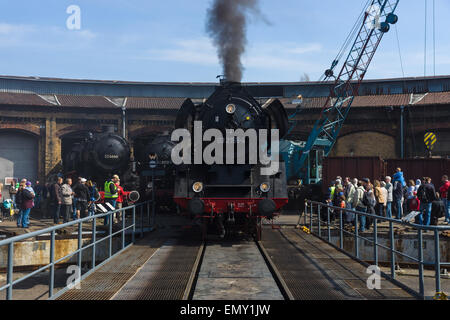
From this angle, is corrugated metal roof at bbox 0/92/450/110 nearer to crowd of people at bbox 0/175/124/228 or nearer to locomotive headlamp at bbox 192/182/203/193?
crowd of people at bbox 0/175/124/228

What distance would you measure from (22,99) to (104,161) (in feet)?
45.2

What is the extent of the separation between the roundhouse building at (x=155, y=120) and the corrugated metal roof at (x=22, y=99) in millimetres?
56

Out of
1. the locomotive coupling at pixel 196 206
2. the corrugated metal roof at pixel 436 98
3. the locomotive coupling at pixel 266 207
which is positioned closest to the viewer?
the locomotive coupling at pixel 196 206

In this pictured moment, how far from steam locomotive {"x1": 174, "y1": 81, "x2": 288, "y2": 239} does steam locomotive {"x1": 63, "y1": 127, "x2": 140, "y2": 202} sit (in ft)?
25.1

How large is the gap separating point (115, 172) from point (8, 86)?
17250 millimetres

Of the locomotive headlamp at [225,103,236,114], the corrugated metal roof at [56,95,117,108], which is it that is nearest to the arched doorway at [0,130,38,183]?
the corrugated metal roof at [56,95,117,108]

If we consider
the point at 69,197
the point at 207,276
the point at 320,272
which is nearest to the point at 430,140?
the point at 69,197

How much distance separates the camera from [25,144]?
27.7 meters

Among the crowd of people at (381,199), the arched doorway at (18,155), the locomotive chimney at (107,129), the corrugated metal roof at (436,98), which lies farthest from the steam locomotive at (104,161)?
the corrugated metal roof at (436,98)

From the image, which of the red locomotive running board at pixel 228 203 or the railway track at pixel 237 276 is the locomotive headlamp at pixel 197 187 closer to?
the red locomotive running board at pixel 228 203

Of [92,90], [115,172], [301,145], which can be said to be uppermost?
[92,90]

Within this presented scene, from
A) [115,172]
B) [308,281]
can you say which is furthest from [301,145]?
[308,281]

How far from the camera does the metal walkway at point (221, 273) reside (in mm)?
5988
